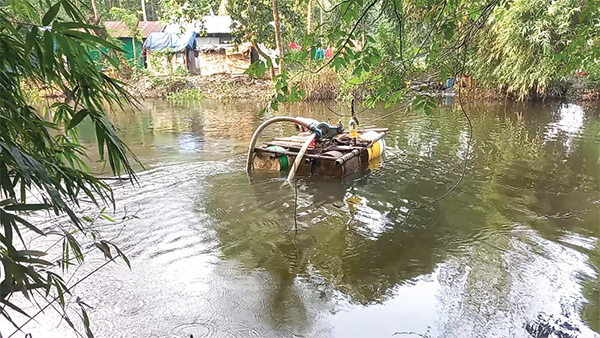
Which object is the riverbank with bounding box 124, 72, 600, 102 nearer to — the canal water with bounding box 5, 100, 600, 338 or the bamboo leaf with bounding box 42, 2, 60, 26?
the canal water with bounding box 5, 100, 600, 338

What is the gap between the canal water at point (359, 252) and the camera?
13.0 feet

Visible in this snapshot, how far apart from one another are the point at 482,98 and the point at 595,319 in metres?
15.7

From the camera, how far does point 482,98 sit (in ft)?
60.0

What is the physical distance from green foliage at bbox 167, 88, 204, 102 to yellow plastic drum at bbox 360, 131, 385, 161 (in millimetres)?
13156

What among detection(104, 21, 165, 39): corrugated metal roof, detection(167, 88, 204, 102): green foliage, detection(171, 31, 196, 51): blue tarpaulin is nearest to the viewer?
detection(167, 88, 204, 102): green foliage

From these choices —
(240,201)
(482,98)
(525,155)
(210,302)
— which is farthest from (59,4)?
(482,98)

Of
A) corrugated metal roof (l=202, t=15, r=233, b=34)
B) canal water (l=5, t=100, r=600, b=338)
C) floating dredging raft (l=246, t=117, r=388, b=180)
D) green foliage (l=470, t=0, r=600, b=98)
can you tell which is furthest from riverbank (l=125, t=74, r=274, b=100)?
floating dredging raft (l=246, t=117, r=388, b=180)

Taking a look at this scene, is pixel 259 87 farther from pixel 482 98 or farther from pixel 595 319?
pixel 595 319

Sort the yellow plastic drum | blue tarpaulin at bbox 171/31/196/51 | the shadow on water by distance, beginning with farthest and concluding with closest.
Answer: blue tarpaulin at bbox 171/31/196/51
the yellow plastic drum
the shadow on water

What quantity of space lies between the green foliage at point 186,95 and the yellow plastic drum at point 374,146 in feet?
43.2

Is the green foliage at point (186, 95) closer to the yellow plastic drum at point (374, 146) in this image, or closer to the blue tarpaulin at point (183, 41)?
the blue tarpaulin at point (183, 41)

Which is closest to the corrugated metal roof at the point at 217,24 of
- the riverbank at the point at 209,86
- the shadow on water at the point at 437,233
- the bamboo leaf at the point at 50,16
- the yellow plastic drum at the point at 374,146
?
the riverbank at the point at 209,86

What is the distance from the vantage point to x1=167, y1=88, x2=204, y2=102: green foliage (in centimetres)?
2071

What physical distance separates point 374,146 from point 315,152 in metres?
1.57
